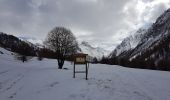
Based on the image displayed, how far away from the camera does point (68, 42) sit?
154ft

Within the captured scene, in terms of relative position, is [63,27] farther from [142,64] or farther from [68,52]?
[142,64]

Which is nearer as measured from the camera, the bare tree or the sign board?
the sign board

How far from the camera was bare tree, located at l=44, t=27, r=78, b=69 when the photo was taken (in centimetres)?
4653

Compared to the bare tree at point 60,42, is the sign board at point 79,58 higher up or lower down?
lower down

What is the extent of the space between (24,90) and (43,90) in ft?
5.73

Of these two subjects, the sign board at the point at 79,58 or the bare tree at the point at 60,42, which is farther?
the bare tree at the point at 60,42

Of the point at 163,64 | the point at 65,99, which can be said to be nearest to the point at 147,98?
the point at 65,99

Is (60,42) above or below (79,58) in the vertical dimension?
above

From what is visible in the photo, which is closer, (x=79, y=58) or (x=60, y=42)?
(x=79, y=58)

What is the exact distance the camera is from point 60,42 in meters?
46.7

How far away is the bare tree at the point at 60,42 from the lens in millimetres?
46531

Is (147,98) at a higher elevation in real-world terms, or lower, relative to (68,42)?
lower

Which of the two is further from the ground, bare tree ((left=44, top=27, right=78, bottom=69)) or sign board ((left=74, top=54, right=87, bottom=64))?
bare tree ((left=44, top=27, right=78, bottom=69))

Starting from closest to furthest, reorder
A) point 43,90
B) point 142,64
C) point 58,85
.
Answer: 1. point 43,90
2. point 58,85
3. point 142,64
